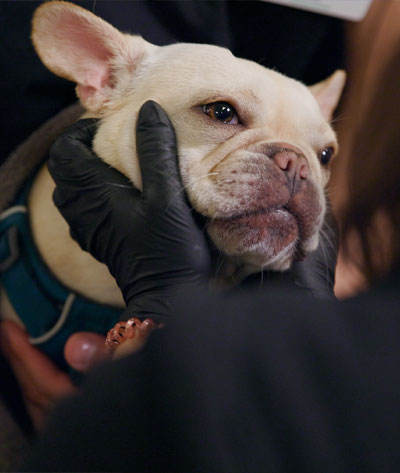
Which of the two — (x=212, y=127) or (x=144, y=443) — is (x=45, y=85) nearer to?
(x=212, y=127)

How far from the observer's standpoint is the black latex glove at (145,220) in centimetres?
91

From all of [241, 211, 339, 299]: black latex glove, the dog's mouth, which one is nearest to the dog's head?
the dog's mouth

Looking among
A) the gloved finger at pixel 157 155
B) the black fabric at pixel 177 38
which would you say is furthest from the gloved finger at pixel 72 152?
the black fabric at pixel 177 38

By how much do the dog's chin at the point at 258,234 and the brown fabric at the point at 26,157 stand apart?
2.68ft

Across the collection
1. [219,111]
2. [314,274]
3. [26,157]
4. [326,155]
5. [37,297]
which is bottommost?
[37,297]

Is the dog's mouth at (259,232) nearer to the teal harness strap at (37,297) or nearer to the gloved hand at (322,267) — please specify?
the gloved hand at (322,267)

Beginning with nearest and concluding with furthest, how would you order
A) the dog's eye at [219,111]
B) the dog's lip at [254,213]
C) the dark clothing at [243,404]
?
the dark clothing at [243,404]
the dog's lip at [254,213]
the dog's eye at [219,111]

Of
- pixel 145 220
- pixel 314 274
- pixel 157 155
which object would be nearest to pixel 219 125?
pixel 157 155

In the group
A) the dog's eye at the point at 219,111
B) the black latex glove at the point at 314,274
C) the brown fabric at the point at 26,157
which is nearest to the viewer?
the dog's eye at the point at 219,111

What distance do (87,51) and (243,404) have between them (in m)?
1.12

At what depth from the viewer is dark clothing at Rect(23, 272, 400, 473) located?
0.42 m

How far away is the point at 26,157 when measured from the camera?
1.32m

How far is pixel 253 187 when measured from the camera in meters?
0.85

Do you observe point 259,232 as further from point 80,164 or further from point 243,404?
point 80,164
